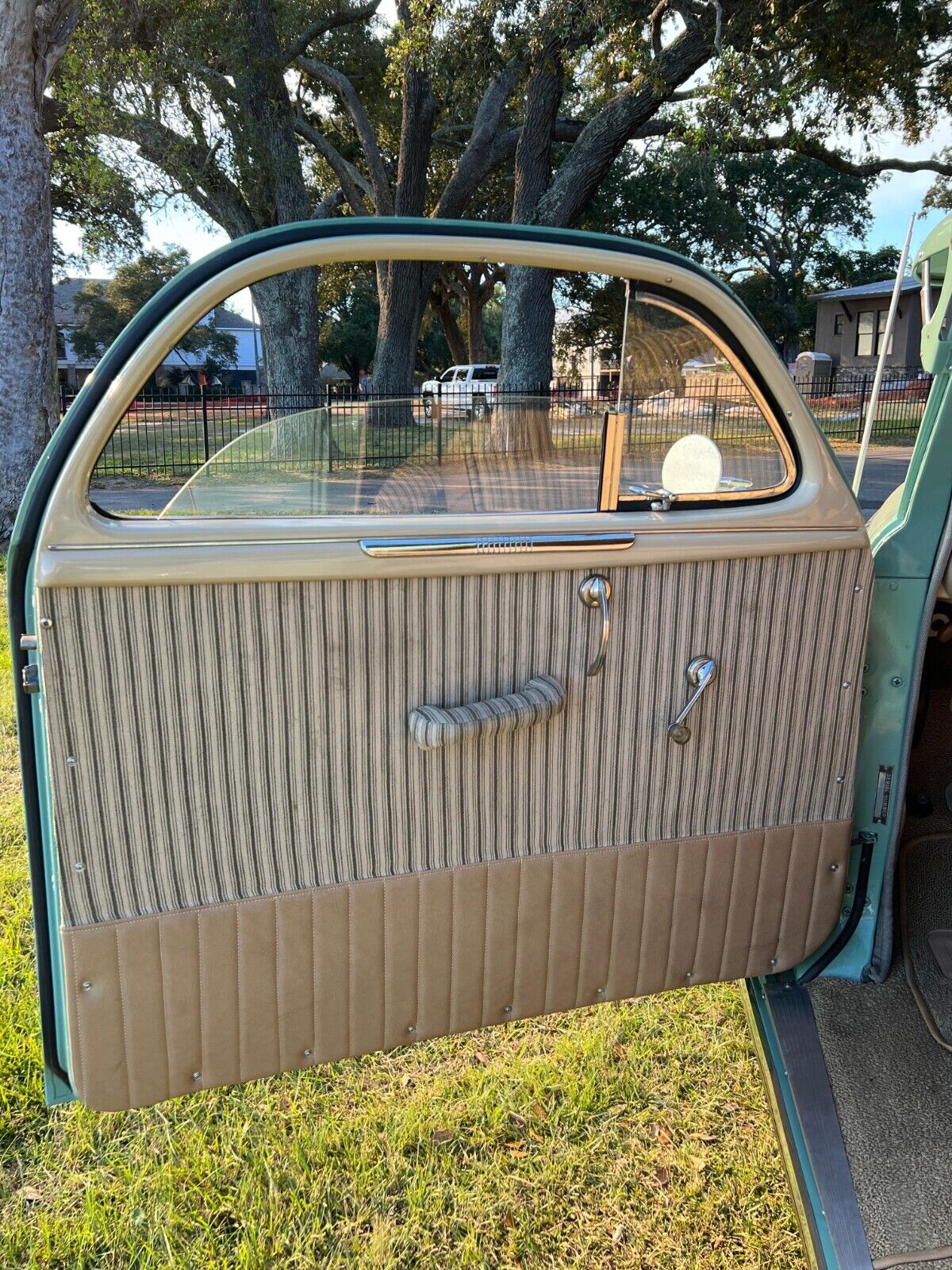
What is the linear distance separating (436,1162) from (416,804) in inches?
38.2

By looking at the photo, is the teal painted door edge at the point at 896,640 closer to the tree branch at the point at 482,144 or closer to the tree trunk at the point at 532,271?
the tree trunk at the point at 532,271

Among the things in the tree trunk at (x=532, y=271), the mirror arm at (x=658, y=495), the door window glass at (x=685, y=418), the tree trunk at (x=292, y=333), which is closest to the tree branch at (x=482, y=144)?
the tree trunk at (x=532, y=271)

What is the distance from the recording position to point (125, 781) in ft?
4.96

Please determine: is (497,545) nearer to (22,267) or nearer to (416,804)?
(416,804)

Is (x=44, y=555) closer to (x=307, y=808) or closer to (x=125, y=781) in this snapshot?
(x=125, y=781)

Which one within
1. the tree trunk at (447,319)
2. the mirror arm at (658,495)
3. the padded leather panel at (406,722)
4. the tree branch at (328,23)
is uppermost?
the tree branch at (328,23)

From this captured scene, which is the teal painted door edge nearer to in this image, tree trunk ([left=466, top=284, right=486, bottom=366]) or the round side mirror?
the round side mirror

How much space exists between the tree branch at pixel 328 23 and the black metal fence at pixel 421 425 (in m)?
14.7

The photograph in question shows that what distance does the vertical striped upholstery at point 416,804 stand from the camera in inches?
60.1

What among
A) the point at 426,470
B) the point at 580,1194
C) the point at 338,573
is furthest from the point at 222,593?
the point at 580,1194

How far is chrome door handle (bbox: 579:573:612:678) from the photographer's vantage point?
1736 mm

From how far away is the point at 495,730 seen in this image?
5.49ft

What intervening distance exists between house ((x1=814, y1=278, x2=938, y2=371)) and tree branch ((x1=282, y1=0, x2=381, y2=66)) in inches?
403

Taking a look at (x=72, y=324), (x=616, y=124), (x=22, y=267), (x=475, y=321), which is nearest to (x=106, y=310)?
(x=72, y=324)
